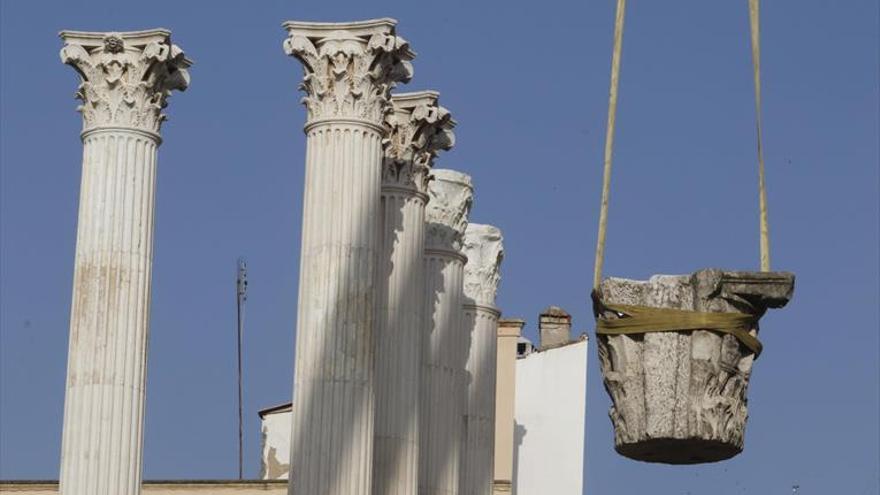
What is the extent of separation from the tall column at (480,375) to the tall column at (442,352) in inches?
44.7

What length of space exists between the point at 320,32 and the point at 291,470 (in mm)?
7575

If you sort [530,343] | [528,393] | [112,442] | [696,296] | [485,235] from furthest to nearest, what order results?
[530,343]
[528,393]
[485,235]
[112,442]
[696,296]

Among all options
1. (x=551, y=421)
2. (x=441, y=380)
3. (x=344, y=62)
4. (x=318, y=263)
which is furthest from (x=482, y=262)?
(x=318, y=263)

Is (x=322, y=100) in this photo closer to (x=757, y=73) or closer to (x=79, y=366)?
(x=79, y=366)

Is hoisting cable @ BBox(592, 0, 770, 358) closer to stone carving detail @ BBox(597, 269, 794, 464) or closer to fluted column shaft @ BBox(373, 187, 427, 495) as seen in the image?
stone carving detail @ BBox(597, 269, 794, 464)

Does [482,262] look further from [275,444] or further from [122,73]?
[122,73]

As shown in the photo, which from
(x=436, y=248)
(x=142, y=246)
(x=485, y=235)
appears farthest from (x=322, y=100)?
(x=485, y=235)

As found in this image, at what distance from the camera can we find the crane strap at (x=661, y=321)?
100.0 feet

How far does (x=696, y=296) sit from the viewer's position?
30516 mm

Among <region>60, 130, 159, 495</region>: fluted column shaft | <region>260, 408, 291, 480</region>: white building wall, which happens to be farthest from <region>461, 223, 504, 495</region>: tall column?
<region>60, 130, 159, 495</region>: fluted column shaft

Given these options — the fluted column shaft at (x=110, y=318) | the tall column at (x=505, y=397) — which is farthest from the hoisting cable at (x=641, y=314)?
the tall column at (x=505, y=397)

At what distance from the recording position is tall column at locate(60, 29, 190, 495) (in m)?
47.5

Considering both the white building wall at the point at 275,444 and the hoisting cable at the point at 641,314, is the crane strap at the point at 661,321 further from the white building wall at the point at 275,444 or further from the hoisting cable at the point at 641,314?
the white building wall at the point at 275,444

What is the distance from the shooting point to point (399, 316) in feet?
178
